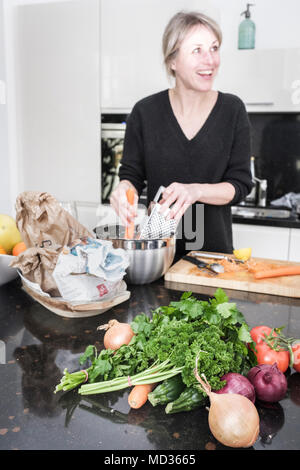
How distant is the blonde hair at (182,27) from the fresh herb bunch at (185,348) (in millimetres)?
1171

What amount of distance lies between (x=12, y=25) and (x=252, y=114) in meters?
1.84

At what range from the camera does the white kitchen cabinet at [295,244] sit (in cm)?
241

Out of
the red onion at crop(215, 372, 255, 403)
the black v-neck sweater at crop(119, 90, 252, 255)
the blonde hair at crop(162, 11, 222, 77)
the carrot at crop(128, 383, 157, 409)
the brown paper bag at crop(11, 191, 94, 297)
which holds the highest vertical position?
the blonde hair at crop(162, 11, 222, 77)

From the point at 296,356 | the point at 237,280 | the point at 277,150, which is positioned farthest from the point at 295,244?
the point at 296,356

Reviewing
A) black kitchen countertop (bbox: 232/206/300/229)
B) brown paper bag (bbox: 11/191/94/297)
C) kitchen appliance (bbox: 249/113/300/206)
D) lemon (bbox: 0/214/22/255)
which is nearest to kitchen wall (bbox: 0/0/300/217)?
kitchen appliance (bbox: 249/113/300/206)

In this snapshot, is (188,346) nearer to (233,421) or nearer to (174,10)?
(233,421)

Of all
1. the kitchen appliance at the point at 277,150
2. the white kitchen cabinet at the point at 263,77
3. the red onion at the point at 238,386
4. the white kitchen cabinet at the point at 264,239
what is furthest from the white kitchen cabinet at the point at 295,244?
the red onion at the point at 238,386

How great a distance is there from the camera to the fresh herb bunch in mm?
641

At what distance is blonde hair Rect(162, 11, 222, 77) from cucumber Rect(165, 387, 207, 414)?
135 centimetres

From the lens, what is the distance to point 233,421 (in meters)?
0.57

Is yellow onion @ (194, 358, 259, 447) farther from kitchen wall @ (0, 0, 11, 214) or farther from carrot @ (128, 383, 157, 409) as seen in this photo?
kitchen wall @ (0, 0, 11, 214)

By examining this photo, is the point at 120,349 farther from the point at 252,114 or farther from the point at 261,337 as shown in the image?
the point at 252,114

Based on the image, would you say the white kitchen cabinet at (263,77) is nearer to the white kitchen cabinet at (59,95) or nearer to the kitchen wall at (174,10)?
the kitchen wall at (174,10)

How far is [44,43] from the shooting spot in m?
2.96
